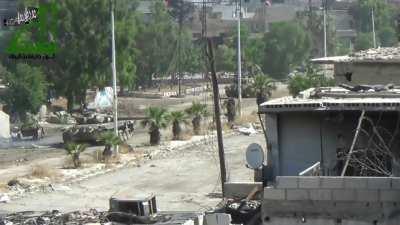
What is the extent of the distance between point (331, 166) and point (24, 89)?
137 ft

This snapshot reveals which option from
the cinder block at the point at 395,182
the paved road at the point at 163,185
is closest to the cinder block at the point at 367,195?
the cinder block at the point at 395,182

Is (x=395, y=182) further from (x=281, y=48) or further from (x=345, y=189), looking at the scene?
(x=281, y=48)

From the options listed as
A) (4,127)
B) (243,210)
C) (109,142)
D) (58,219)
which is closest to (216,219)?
(243,210)

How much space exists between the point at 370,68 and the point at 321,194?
45.5 feet

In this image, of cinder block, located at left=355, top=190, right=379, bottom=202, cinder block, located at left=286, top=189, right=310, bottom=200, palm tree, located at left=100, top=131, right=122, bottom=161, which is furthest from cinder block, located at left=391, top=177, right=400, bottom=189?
palm tree, located at left=100, top=131, right=122, bottom=161

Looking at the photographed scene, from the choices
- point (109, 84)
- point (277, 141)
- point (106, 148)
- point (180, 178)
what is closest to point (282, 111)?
point (277, 141)

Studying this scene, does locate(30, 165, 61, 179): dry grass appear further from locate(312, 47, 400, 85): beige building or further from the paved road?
locate(312, 47, 400, 85): beige building

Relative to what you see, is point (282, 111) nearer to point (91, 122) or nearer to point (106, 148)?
point (106, 148)

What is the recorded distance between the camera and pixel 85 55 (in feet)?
184

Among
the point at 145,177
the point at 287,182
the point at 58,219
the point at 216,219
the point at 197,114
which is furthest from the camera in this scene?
the point at 197,114

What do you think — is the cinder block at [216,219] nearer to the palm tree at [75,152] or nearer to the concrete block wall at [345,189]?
the concrete block wall at [345,189]

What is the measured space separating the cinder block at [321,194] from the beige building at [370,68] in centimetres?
1247

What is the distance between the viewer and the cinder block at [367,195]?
40.7 feet

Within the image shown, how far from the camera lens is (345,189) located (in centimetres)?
1244
